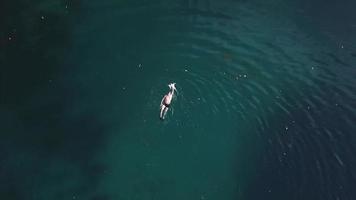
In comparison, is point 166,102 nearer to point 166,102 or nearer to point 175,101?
point 166,102

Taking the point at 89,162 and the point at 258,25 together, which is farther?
the point at 258,25

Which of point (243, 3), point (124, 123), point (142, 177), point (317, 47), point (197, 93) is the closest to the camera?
point (142, 177)

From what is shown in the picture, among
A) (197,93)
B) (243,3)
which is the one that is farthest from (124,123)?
(243,3)

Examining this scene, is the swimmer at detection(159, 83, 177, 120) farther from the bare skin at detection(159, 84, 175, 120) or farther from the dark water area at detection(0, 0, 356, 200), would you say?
the dark water area at detection(0, 0, 356, 200)

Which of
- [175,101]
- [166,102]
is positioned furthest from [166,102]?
[175,101]

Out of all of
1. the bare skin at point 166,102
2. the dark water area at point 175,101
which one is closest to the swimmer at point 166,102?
the bare skin at point 166,102

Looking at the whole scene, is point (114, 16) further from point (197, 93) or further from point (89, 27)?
point (197, 93)
